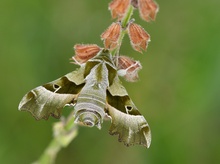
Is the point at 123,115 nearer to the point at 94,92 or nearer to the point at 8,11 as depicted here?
the point at 94,92

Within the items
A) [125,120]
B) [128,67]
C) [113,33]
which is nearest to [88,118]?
[125,120]

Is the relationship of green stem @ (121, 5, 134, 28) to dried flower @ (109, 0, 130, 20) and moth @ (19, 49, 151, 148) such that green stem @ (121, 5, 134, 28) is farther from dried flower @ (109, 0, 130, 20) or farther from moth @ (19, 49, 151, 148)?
moth @ (19, 49, 151, 148)

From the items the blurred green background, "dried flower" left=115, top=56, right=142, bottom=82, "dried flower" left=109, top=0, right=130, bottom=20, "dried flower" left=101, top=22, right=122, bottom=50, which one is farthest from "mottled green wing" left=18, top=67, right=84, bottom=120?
the blurred green background

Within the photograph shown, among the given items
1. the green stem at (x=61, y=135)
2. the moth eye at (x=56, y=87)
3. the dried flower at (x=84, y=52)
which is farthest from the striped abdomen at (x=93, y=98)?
the green stem at (x=61, y=135)

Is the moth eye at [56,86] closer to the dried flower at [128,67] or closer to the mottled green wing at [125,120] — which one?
the mottled green wing at [125,120]

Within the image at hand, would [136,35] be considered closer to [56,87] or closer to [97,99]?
[97,99]

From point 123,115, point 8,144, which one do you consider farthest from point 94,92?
point 8,144

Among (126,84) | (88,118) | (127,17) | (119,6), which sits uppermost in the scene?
(119,6)
